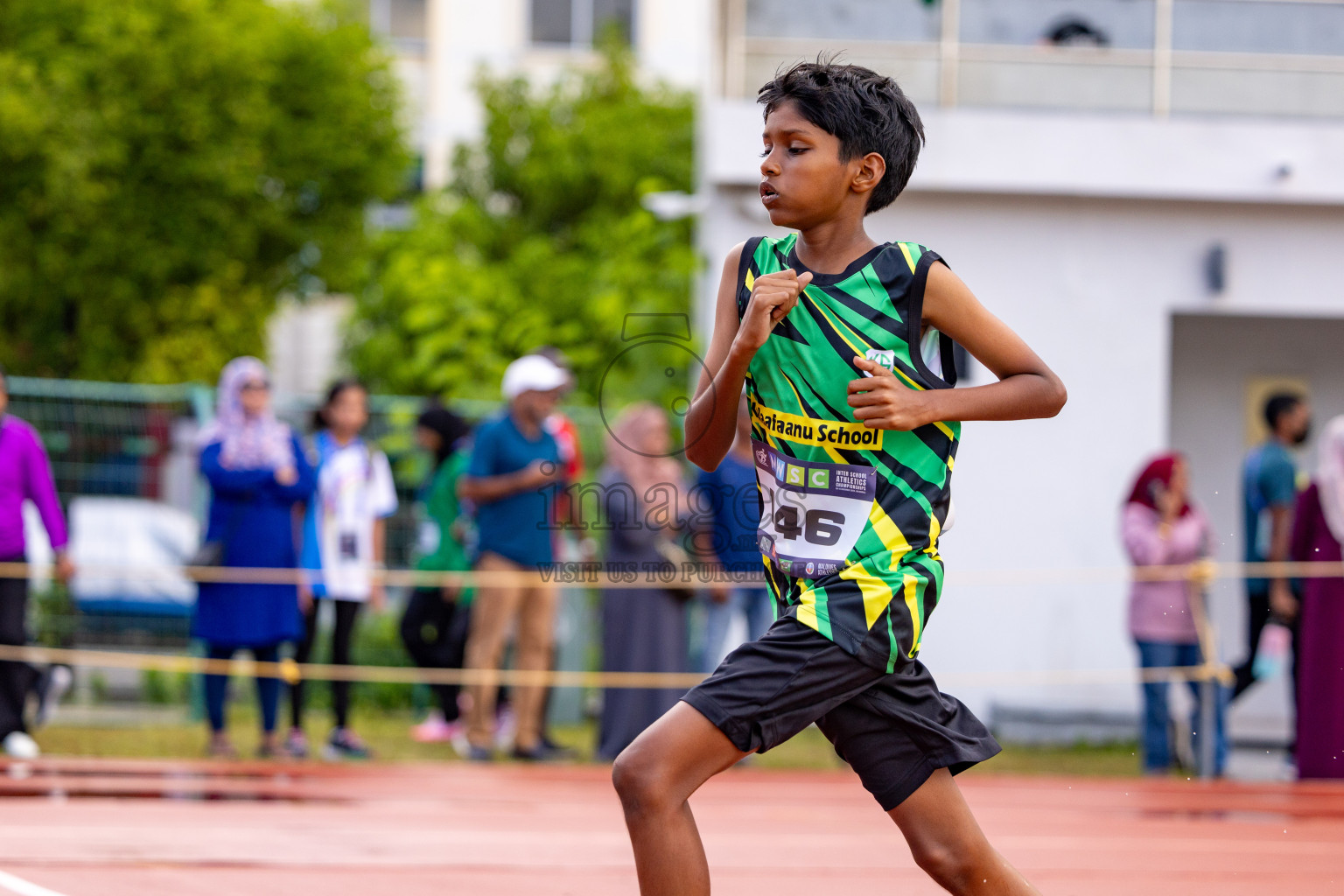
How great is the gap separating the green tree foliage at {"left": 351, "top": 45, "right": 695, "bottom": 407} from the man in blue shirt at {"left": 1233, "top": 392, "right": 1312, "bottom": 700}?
556 cm

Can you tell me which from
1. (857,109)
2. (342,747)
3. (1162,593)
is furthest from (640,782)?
(1162,593)

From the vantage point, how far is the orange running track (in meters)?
5.30

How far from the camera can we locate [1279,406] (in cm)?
963

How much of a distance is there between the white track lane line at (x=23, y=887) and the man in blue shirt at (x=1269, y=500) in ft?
22.7

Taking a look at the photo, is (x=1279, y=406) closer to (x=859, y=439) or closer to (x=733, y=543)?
(x=733, y=543)

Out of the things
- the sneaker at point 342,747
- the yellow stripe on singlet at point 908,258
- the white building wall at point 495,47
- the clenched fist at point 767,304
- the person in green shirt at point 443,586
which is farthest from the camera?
the white building wall at point 495,47

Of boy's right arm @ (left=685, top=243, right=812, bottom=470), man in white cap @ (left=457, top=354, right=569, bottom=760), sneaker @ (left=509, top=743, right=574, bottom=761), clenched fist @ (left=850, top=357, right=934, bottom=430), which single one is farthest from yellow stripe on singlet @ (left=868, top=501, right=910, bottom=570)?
sneaker @ (left=509, top=743, right=574, bottom=761)

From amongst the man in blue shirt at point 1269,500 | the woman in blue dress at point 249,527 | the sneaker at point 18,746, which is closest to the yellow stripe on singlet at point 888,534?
the woman in blue dress at point 249,527

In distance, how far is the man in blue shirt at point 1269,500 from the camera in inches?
373

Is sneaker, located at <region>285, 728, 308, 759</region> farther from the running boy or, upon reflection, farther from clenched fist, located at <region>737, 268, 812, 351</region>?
clenched fist, located at <region>737, 268, 812, 351</region>

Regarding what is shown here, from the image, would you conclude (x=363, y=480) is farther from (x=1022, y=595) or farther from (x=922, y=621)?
(x=922, y=621)

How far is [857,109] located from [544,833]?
13.0 feet

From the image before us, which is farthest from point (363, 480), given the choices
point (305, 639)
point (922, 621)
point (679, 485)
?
point (922, 621)

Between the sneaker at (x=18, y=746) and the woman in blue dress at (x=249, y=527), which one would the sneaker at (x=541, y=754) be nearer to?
the woman in blue dress at (x=249, y=527)
